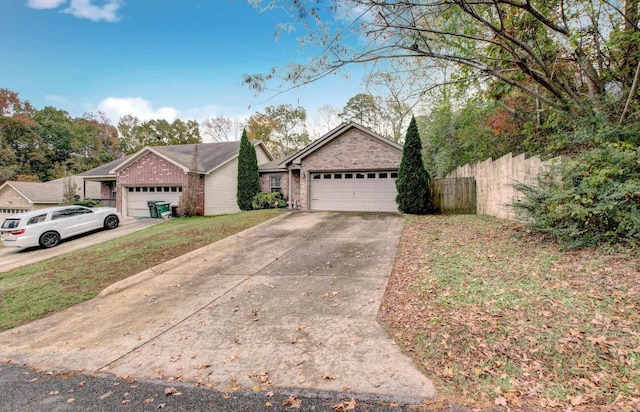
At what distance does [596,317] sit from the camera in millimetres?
3703

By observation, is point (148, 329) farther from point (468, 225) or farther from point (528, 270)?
point (468, 225)

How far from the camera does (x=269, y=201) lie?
18281mm

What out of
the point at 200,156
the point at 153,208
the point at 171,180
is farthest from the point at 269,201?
the point at 200,156

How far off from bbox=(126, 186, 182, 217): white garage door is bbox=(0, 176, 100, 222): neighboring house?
26.4ft

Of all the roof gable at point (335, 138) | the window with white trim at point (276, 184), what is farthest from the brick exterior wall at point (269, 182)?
the roof gable at point (335, 138)

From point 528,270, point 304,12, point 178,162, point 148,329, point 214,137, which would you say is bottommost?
point 148,329

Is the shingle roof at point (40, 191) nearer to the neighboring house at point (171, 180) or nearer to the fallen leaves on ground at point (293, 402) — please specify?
the neighboring house at point (171, 180)

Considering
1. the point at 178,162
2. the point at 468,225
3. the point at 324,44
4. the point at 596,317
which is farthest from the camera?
the point at 178,162

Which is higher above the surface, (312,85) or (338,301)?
(312,85)

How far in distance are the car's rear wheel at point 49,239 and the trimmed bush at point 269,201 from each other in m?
9.26

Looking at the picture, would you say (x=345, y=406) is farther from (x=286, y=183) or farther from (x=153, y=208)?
(x=153, y=208)

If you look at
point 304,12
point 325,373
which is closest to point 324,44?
point 304,12

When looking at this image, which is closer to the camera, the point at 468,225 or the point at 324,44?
the point at 324,44

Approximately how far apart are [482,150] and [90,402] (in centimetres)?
1718
